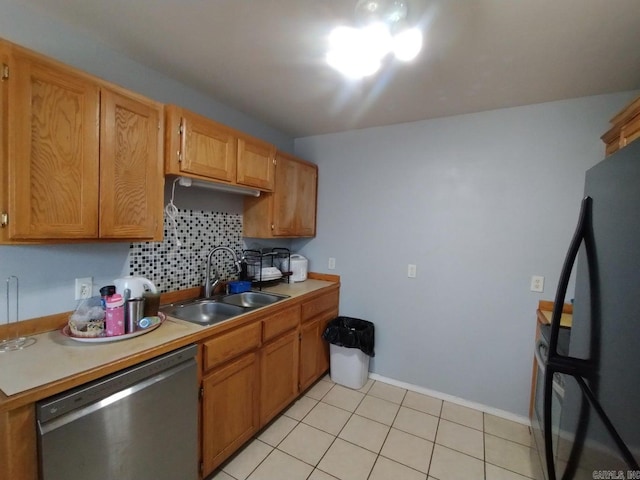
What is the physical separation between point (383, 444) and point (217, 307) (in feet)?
4.79

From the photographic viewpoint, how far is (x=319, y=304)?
8.41ft

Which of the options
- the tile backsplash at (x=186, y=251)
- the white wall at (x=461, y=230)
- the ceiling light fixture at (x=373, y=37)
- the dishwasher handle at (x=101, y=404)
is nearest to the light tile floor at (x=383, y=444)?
the white wall at (x=461, y=230)

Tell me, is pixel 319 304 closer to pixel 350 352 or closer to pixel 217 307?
pixel 350 352

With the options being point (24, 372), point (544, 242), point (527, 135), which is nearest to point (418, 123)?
point (527, 135)

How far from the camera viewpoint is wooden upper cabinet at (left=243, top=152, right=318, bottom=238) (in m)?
2.48

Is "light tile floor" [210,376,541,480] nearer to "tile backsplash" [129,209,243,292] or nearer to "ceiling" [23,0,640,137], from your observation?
"tile backsplash" [129,209,243,292]

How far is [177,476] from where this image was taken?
1353mm

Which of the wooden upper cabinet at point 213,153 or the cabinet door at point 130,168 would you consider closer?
the cabinet door at point 130,168

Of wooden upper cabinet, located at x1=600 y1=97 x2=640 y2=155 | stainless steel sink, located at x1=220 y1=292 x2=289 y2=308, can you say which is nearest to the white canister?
stainless steel sink, located at x1=220 y1=292 x2=289 y2=308

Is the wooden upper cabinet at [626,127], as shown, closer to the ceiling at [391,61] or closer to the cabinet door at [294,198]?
the ceiling at [391,61]

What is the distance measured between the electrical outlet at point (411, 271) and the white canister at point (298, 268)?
990 millimetres

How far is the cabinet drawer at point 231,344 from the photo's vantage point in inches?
60.2

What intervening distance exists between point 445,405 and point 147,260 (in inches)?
99.1

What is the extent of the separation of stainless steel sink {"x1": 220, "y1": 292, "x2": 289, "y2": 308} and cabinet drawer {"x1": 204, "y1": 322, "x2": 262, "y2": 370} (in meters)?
0.41
